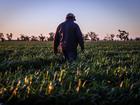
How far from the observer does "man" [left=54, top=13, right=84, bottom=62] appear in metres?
11.1

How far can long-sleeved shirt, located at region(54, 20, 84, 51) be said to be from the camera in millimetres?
11172

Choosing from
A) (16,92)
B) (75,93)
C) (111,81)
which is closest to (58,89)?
(75,93)

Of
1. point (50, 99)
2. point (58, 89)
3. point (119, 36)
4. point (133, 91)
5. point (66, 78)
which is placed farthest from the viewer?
point (119, 36)

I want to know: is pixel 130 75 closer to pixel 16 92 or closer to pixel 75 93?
pixel 75 93

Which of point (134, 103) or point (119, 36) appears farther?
point (119, 36)

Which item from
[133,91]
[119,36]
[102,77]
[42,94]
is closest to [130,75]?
[102,77]

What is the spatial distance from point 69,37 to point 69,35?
0.07 metres

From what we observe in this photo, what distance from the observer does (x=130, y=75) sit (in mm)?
8719

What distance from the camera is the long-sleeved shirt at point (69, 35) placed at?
11.2 m

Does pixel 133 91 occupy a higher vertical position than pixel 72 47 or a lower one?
lower

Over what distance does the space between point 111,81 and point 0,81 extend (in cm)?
261

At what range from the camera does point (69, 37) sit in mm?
11328

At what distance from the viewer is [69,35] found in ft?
37.1

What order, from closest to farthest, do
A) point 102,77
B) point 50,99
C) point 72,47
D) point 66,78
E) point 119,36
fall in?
point 50,99
point 66,78
point 102,77
point 72,47
point 119,36
